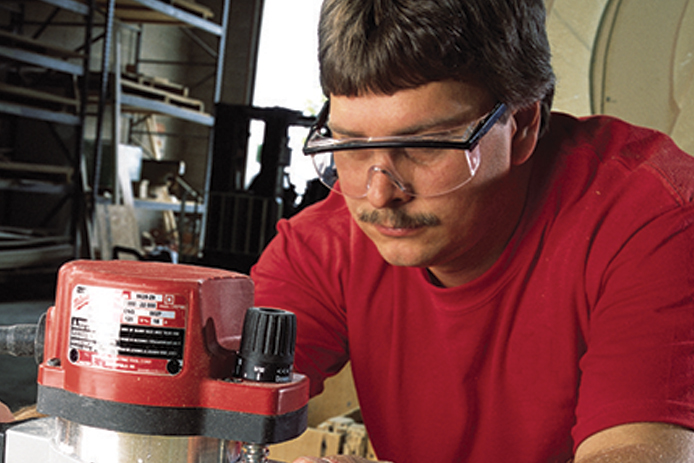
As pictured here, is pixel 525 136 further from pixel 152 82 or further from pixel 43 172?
pixel 152 82

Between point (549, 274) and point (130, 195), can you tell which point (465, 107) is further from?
point (130, 195)

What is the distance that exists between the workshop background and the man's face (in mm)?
1051

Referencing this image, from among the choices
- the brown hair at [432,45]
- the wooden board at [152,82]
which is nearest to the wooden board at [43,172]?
the wooden board at [152,82]

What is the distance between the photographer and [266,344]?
2.25 feet

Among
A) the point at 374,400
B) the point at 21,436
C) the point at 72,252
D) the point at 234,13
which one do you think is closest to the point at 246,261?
the point at 72,252

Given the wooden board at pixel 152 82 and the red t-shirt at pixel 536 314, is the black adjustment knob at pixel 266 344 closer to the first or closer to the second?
the red t-shirt at pixel 536 314

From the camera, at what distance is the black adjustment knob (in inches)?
27.0

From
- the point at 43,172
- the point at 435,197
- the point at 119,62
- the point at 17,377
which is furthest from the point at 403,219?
the point at 119,62

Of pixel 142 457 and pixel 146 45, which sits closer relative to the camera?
pixel 142 457

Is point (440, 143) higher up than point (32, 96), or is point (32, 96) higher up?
point (32, 96)

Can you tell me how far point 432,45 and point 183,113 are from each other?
25.0 feet

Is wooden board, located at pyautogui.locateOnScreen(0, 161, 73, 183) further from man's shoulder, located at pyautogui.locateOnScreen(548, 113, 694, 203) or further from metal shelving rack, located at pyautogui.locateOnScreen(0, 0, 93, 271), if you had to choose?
man's shoulder, located at pyautogui.locateOnScreen(548, 113, 694, 203)

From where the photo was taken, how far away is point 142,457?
0.69 metres

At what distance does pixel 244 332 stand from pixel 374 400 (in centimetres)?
67
